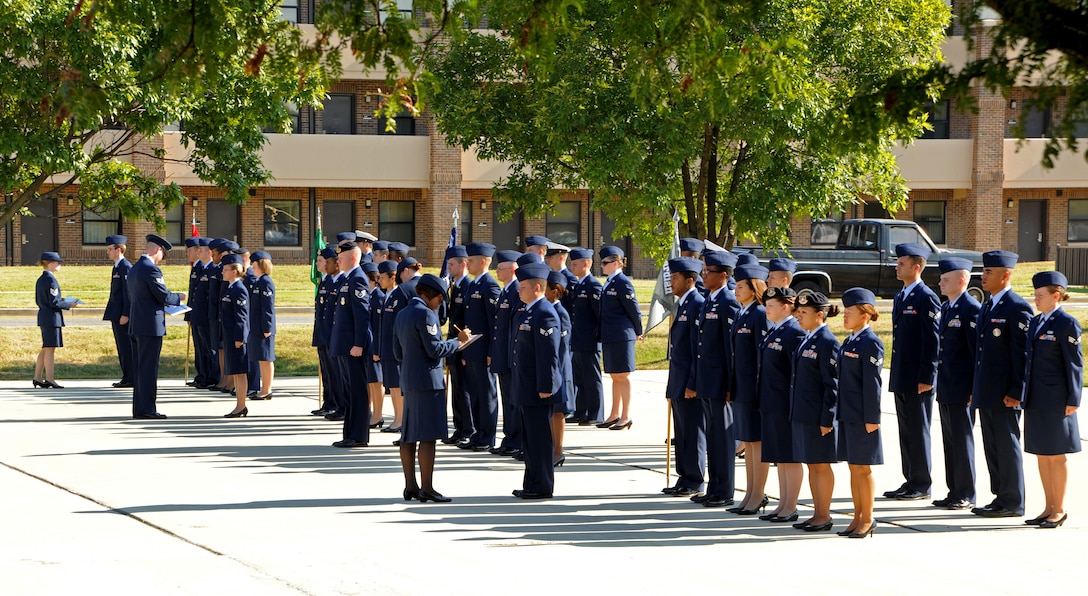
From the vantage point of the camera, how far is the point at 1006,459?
34.7 feet

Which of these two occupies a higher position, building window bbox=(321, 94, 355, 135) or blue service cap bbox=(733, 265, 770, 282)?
building window bbox=(321, 94, 355, 135)

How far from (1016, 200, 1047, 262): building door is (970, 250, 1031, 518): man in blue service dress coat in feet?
133

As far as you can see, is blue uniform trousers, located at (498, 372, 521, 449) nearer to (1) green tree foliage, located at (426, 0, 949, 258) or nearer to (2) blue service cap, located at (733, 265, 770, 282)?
(2) blue service cap, located at (733, 265, 770, 282)

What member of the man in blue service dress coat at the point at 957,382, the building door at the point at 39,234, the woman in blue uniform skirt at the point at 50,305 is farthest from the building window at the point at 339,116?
the man in blue service dress coat at the point at 957,382

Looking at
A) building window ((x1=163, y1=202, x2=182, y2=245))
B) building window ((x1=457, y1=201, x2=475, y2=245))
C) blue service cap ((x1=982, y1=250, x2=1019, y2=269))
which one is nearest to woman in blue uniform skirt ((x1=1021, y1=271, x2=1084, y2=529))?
blue service cap ((x1=982, y1=250, x2=1019, y2=269))

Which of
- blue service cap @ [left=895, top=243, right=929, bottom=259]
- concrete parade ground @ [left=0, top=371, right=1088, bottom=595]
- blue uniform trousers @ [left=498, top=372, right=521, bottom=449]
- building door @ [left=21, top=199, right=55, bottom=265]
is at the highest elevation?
building door @ [left=21, top=199, right=55, bottom=265]

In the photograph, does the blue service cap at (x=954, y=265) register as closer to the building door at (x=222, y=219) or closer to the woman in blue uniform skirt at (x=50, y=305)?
the woman in blue uniform skirt at (x=50, y=305)

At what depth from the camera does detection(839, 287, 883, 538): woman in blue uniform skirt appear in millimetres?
9555

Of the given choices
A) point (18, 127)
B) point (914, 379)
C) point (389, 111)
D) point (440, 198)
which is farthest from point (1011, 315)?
point (440, 198)

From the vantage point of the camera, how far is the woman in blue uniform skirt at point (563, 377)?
1199 cm

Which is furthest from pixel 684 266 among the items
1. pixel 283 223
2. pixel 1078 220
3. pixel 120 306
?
pixel 1078 220

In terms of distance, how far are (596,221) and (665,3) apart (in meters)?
38.7

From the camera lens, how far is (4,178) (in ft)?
68.8

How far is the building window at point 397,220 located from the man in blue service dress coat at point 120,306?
26409mm
